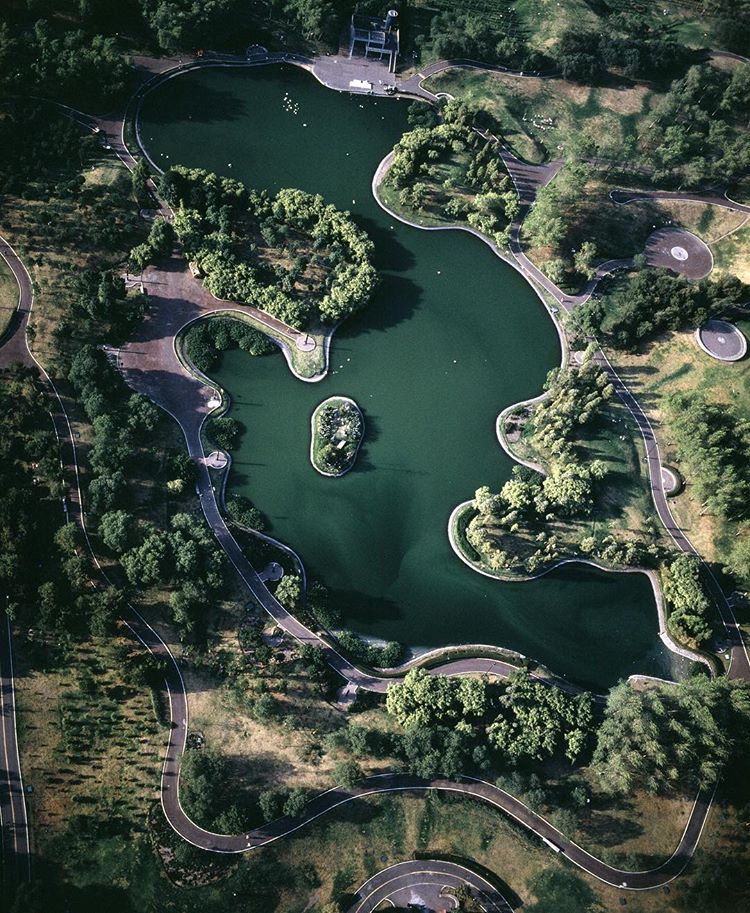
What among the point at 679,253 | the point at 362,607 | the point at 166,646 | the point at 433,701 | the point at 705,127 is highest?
the point at 705,127

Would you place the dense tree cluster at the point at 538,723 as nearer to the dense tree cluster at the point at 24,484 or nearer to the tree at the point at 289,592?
the tree at the point at 289,592

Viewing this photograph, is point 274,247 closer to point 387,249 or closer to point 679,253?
point 387,249

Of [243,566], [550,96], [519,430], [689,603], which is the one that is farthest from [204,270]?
[689,603]

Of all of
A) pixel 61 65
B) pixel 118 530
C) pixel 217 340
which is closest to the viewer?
pixel 118 530

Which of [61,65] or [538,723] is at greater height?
[61,65]

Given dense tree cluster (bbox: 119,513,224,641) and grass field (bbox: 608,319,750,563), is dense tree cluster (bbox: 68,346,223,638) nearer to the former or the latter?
dense tree cluster (bbox: 119,513,224,641)

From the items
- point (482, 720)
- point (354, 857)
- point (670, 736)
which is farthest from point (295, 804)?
point (670, 736)

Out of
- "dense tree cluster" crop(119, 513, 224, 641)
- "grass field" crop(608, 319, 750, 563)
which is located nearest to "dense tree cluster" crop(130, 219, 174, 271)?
"dense tree cluster" crop(119, 513, 224, 641)

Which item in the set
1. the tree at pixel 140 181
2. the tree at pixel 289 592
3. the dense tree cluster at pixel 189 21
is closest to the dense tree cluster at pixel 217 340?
the tree at pixel 140 181
